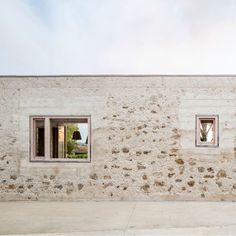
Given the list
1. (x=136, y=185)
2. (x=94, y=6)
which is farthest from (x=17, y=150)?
(x=94, y=6)

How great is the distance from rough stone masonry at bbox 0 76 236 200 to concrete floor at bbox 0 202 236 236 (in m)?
0.45

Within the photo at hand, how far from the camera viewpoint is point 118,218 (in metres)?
7.77

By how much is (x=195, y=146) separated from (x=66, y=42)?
399 inches

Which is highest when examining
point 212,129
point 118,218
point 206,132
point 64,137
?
point 212,129

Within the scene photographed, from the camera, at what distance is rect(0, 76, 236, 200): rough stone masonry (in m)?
9.75

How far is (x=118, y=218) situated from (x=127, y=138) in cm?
271

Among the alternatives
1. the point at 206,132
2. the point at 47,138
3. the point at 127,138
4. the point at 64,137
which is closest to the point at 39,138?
the point at 47,138

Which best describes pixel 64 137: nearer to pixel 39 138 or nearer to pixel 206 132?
pixel 39 138

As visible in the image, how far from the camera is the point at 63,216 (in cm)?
806

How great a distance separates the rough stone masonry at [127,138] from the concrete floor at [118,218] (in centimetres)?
45

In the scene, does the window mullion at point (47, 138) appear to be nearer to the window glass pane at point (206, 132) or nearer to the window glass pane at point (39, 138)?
the window glass pane at point (39, 138)

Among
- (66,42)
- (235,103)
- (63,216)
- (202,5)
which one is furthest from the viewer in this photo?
(66,42)

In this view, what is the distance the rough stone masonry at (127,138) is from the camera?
9750mm

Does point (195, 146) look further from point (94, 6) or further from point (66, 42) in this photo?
point (66, 42)
